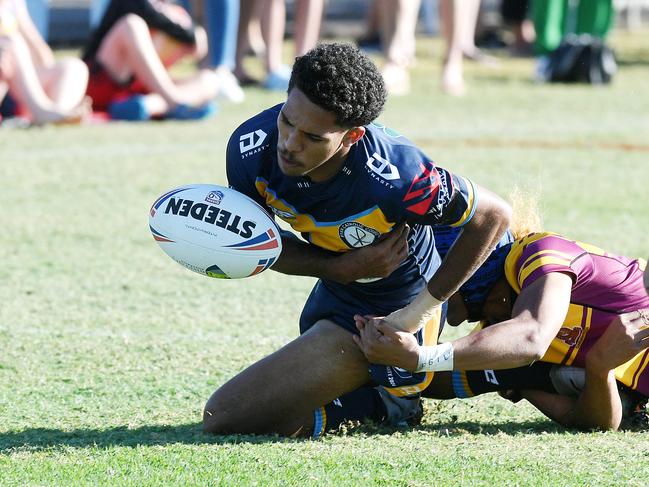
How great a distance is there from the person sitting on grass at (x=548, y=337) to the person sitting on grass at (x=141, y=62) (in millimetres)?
6073

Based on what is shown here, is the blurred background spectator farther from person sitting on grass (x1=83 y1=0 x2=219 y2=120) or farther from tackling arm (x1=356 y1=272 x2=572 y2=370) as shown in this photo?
tackling arm (x1=356 y1=272 x2=572 y2=370)

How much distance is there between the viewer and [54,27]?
15906 millimetres

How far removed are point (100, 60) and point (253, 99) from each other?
5.37 feet

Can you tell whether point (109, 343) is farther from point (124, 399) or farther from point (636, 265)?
point (636, 265)

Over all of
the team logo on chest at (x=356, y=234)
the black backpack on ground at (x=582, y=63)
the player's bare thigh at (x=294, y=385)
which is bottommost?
the black backpack on ground at (x=582, y=63)

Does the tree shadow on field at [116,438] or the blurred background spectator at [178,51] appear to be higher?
the tree shadow on field at [116,438]

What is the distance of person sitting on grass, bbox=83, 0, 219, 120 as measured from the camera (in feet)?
32.5

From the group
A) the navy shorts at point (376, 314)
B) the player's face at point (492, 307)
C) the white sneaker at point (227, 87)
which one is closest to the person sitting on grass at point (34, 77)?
the white sneaker at point (227, 87)

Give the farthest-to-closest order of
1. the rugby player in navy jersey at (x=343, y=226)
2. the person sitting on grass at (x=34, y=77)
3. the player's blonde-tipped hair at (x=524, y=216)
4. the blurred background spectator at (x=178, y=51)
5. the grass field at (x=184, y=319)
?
the blurred background spectator at (x=178, y=51) → the person sitting on grass at (x=34, y=77) → the player's blonde-tipped hair at (x=524, y=216) → the rugby player in navy jersey at (x=343, y=226) → the grass field at (x=184, y=319)

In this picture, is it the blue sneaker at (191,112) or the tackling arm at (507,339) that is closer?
the tackling arm at (507,339)

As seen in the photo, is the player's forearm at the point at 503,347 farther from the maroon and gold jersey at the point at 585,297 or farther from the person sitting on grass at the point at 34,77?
the person sitting on grass at the point at 34,77

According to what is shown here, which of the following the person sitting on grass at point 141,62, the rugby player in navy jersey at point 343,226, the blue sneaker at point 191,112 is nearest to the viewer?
the rugby player in navy jersey at point 343,226

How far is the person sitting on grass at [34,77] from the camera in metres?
9.32

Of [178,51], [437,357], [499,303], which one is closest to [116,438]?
[437,357]
